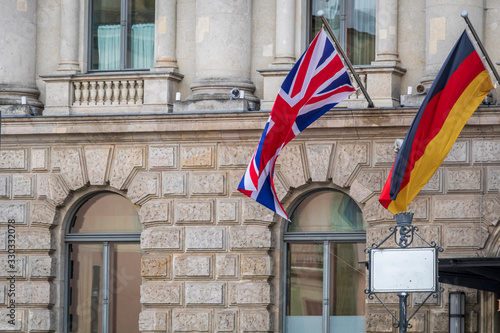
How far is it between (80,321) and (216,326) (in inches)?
116

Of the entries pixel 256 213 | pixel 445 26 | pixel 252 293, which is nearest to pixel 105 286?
pixel 252 293

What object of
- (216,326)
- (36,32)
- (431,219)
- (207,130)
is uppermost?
(36,32)

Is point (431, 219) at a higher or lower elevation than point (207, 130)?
lower

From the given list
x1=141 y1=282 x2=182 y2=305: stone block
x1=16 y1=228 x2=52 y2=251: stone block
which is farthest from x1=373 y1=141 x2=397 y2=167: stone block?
x1=16 y1=228 x2=52 y2=251: stone block

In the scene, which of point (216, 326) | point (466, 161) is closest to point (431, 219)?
point (466, 161)

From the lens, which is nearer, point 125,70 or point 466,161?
point 466,161

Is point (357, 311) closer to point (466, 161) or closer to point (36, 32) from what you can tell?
point (466, 161)

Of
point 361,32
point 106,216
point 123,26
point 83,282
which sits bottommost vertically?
point 83,282

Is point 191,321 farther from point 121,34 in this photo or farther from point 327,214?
point 121,34

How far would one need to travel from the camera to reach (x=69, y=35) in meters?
24.6

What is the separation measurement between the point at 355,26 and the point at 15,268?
25.5 feet

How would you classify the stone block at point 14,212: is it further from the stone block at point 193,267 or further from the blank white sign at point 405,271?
the blank white sign at point 405,271

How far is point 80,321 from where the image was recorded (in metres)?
24.4

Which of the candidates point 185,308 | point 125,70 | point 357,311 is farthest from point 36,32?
point 357,311
